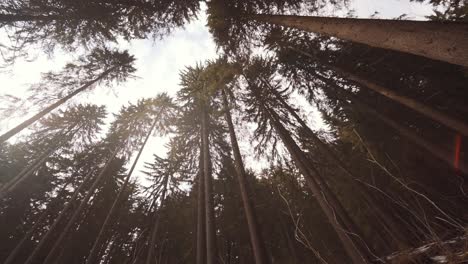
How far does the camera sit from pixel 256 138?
1319 centimetres

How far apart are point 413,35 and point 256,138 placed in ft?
33.1

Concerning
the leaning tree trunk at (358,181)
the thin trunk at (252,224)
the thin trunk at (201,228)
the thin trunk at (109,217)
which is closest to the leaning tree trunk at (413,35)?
the leaning tree trunk at (358,181)

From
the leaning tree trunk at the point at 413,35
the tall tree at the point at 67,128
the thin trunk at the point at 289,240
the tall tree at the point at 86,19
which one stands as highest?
the tall tree at the point at 67,128

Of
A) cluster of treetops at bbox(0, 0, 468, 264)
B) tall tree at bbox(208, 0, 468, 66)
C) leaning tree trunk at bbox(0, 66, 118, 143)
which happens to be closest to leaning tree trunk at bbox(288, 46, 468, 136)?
cluster of treetops at bbox(0, 0, 468, 264)

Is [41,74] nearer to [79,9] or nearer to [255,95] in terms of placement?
[79,9]

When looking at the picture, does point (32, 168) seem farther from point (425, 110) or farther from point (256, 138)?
point (425, 110)

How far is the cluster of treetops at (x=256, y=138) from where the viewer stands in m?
7.78

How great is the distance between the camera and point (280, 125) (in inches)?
473

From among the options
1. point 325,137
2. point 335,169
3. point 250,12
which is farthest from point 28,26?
point 335,169

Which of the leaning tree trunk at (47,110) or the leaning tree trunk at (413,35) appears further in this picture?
the leaning tree trunk at (47,110)

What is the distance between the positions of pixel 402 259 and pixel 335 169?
33.4 feet

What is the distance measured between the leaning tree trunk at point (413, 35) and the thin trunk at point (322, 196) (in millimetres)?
3423

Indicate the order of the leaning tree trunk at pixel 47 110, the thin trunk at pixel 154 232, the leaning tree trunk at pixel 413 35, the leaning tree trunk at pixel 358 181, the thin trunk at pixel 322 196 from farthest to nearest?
the thin trunk at pixel 154 232 < the leaning tree trunk at pixel 47 110 < the leaning tree trunk at pixel 358 181 < the thin trunk at pixel 322 196 < the leaning tree trunk at pixel 413 35

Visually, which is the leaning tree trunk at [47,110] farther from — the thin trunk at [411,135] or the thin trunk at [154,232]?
the thin trunk at [411,135]
